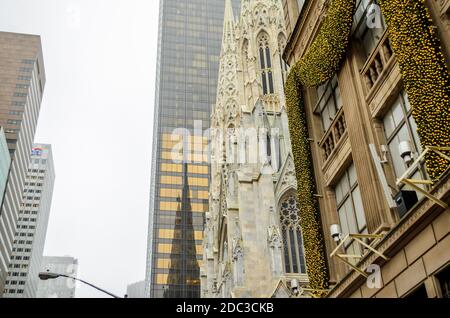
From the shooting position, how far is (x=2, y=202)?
332 feet

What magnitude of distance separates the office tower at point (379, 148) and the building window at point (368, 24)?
3 cm

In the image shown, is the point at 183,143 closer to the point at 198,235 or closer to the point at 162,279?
the point at 198,235

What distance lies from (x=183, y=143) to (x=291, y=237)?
79.5 meters

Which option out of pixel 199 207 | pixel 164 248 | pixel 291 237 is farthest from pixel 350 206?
pixel 199 207

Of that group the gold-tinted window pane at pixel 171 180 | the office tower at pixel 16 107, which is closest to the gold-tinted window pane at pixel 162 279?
the gold-tinted window pane at pixel 171 180

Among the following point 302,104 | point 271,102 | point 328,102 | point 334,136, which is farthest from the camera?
point 271,102

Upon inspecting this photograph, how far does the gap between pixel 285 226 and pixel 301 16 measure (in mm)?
25204

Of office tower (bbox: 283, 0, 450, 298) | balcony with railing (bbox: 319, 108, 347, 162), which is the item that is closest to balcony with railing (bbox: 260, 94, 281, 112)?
office tower (bbox: 283, 0, 450, 298)

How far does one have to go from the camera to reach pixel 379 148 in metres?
14.8

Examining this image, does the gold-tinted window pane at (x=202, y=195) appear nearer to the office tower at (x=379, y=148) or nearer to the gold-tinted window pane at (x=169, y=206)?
the gold-tinted window pane at (x=169, y=206)

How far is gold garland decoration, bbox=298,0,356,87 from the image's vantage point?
16328mm

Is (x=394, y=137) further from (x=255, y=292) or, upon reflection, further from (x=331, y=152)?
(x=255, y=292)

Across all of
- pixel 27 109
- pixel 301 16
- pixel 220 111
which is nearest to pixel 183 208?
pixel 220 111

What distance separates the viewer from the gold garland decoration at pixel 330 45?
1633 centimetres
